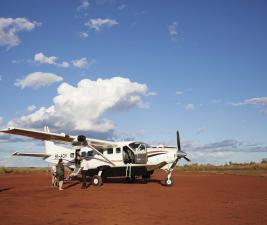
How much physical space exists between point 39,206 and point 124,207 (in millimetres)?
3083

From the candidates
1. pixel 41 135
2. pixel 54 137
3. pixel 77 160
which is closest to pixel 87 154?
pixel 77 160

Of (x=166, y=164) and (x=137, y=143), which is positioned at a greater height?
(x=137, y=143)

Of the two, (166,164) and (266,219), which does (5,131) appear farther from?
(266,219)

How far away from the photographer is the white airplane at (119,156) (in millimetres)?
21547

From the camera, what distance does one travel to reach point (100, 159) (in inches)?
935

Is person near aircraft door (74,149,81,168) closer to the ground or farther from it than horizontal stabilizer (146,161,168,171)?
farther from it

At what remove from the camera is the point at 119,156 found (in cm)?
2322

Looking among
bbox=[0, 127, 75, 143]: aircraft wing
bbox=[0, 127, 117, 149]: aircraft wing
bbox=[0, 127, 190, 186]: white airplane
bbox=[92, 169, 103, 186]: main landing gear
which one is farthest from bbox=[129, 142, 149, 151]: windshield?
bbox=[0, 127, 75, 143]: aircraft wing

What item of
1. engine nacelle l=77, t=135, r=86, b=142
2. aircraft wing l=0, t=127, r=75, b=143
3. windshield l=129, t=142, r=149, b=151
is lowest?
windshield l=129, t=142, r=149, b=151

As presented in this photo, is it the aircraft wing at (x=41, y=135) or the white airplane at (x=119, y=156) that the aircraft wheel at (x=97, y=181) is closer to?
the white airplane at (x=119, y=156)

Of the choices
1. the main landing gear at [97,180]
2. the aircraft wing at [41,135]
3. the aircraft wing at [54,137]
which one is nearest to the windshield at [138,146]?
the aircraft wing at [54,137]

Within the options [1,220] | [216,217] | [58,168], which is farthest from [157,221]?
[58,168]

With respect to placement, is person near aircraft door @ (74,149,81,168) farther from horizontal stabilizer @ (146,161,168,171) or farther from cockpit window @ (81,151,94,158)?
horizontal stabilizer @ (146,161,168,171)

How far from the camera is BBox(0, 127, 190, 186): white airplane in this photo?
70.7 ft
